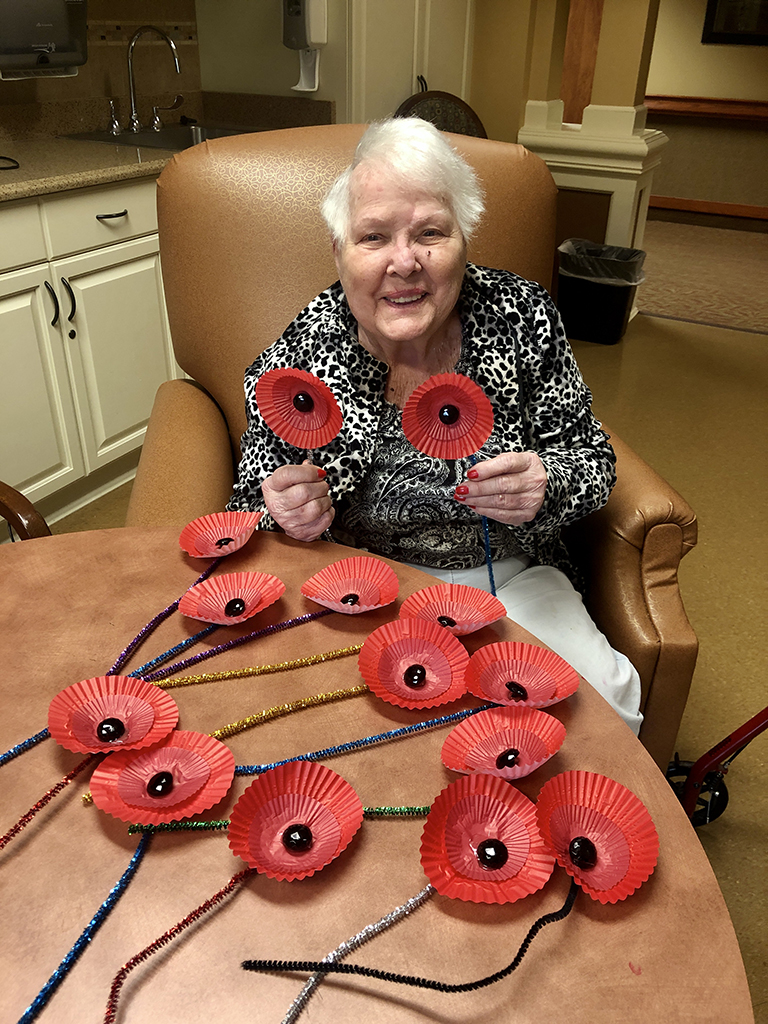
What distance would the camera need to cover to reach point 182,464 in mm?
1284

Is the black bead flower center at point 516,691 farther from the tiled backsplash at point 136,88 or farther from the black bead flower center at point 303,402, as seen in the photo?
the tiled backsplash at point 136,88

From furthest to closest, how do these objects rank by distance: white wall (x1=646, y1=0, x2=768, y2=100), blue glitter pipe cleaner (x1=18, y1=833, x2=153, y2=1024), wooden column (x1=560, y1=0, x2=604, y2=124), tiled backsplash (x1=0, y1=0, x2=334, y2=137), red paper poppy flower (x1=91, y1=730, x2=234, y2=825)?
1. white wall (x1=646, y1=0, x2=768, y2=100)
2. wooden column (x1=560, y1=0, x2=604, y2=124)
3. tiled backsplash (x1=0, y1=0, x2=334, y2=137)
4. red paper poppy flower (x1=91, y1=730, x2=234, y2=825)
5. blue glitter pipe cleaner (x1=18, y1=833, x2=153, y2=1024)

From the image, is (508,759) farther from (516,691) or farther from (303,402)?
(303,402)

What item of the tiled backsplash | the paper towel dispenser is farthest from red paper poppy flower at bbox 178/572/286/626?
the tiled backsplash

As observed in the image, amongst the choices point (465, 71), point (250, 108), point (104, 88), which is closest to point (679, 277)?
point (465, 71)

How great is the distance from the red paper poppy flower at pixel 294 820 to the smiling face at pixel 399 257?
0.64m

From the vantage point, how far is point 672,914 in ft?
2.01

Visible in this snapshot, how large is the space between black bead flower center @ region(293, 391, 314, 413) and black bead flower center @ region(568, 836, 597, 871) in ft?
1.78

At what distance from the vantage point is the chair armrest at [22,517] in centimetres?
117

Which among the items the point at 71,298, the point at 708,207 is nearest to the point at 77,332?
the point at 71,298

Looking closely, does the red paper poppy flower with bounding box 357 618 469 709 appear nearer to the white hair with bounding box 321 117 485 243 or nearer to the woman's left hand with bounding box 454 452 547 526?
the woman's left hand with bounding box 454 452 547 526

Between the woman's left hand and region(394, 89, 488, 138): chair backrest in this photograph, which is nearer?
the woman's left hand

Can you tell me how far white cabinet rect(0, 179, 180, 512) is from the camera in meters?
2.27

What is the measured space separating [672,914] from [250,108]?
3.63 m
